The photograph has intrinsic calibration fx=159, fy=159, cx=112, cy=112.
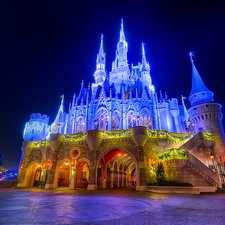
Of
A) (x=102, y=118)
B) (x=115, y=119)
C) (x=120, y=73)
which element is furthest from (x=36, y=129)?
(x=120, y=73)

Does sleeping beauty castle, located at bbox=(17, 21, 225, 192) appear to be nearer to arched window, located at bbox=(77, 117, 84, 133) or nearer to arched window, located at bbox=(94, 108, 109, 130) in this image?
arched window, located at bbox=(94, 108, 109, 130)

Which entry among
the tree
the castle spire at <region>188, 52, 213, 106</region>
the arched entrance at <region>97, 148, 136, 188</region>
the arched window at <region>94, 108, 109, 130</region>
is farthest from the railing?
the arched window at <region>94, 108, 109, 130</region>

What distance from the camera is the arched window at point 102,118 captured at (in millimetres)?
37531

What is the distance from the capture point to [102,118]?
38.5m

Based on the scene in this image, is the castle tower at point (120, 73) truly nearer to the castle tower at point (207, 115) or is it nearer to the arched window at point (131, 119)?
the arched window at point (131, 119)

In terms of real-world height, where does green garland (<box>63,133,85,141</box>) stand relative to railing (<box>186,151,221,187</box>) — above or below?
above

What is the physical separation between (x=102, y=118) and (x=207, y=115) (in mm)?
21871

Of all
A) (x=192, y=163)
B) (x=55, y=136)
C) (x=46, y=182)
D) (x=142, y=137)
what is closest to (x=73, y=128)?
(x=55, y=136)

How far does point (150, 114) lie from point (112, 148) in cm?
1856

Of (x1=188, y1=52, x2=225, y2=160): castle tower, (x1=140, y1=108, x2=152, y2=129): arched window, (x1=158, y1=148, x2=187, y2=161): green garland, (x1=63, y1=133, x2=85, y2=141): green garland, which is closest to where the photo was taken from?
(x1=158, y1=148, x2=187, y2=161): green garland

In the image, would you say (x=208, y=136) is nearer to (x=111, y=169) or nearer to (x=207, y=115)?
(x=207, y=115)

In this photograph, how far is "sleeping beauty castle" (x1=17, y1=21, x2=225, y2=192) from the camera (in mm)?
19250

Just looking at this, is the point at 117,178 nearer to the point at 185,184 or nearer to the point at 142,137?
the point at 142,137

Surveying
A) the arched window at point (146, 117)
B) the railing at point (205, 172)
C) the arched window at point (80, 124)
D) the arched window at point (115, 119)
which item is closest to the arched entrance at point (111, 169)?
the railing at point (205, 172)
